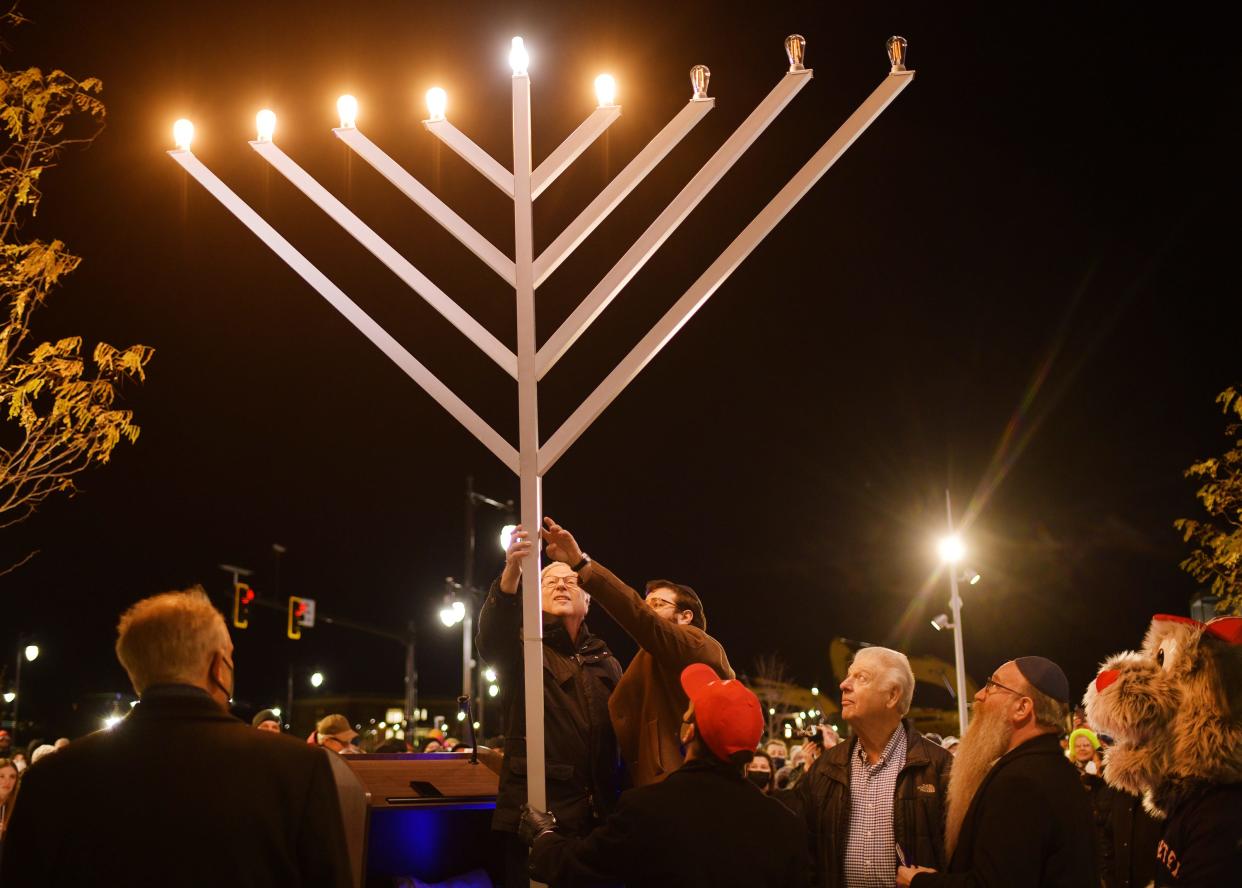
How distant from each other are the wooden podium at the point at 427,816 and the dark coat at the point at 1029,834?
5.85ft

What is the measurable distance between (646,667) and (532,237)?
203 centimetres

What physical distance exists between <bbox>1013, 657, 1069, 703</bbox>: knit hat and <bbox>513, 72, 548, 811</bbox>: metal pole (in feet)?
5.97

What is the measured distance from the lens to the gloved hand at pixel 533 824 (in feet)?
13.9

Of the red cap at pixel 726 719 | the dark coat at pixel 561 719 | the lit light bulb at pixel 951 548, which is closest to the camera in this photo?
the red cap at pixel 726 719

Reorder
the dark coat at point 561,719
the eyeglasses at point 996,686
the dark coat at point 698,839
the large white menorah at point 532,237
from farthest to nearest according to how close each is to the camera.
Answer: the large white menorah at point 532,237
the dark coat at point 561,719
the eyeglasses at point 996,686
the dark coat at point 698,839

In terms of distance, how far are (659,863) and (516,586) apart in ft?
5.01

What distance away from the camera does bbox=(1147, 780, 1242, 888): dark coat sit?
3.82 meters

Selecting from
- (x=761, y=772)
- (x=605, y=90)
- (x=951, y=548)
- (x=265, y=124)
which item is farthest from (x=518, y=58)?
(x=951, y=548)

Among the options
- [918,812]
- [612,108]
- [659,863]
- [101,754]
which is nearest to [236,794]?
[101,754]

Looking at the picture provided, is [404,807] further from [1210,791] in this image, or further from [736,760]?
[1210,791]

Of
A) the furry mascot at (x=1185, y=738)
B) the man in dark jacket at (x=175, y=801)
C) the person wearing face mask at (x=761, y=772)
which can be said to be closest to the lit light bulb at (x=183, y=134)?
the man in dark jacket at (x=175, y=801)

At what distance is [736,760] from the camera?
12.6ft

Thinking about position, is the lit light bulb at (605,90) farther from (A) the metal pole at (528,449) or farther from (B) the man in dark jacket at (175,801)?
(B) the man in dark jacket at (175,801)

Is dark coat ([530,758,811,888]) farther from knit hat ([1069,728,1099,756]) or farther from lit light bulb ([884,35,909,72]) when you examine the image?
knit hat ([1069,728,1099,756])
